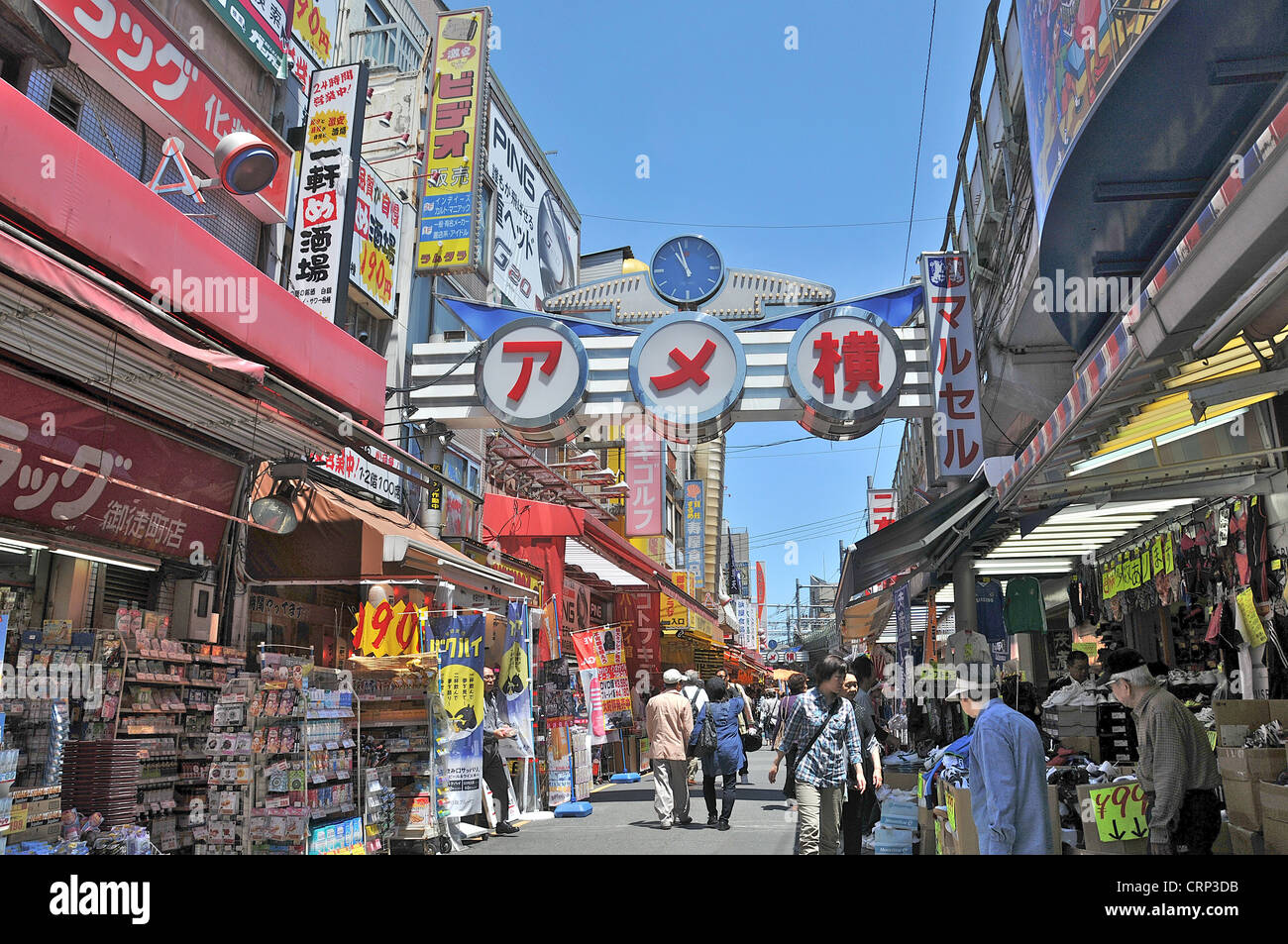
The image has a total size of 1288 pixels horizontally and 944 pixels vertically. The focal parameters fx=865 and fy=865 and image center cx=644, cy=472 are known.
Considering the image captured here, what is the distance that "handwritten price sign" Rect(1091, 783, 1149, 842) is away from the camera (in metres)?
5.95

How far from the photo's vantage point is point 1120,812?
236 inches

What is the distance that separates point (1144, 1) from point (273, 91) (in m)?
11.2

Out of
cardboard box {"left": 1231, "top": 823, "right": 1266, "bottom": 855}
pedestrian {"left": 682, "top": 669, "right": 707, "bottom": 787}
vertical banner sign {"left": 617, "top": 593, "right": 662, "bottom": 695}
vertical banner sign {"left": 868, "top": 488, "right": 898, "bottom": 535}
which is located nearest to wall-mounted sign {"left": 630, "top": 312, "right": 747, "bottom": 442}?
pedestrian {"left": 682, "top": 669, "right": 707, "bottom": 787}

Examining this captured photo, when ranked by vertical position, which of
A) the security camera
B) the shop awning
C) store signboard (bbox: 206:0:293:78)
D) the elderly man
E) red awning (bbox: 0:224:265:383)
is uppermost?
store signboard (bbox: 206:0:293:78)

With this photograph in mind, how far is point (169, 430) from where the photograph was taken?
29.8ft

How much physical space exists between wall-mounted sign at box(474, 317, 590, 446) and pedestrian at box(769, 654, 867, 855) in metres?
5.66

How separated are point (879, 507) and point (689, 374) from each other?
23226mm

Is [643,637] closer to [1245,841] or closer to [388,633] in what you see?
[388,633]

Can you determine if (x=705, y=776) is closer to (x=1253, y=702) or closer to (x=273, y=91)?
(x=1253, y=702)

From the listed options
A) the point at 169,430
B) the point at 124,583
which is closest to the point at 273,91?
the point at 169,430

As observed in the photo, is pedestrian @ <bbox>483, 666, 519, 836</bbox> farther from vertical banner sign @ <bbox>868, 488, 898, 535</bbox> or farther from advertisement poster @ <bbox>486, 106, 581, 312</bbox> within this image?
vertical banner sign @ <bbox>868, 488, 898, 535</bbox>

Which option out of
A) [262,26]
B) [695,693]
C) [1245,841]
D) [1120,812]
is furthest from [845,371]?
[262,26]

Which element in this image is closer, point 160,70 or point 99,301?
point 99,301

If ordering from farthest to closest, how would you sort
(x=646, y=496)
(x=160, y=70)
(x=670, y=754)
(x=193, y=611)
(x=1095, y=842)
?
(x=646, y=496)
(x=670, y=754)
(x=193, y=611)
(x=160, y=70)
(x=1095, y=842)
